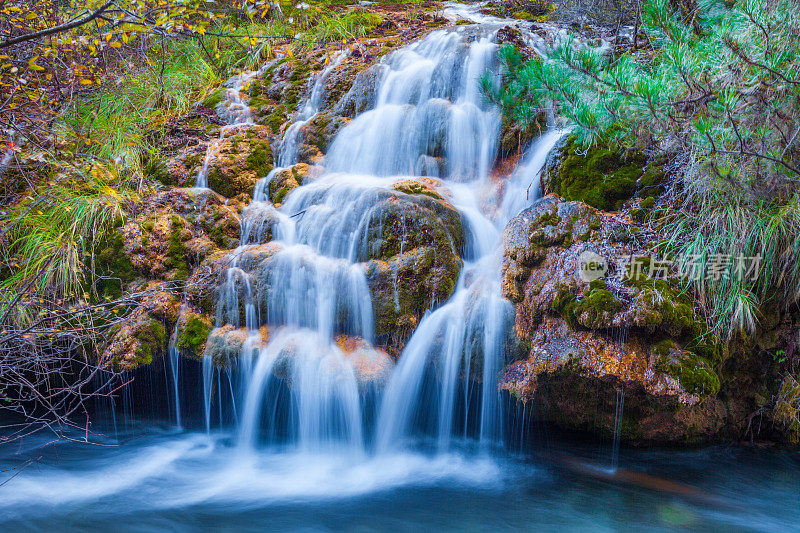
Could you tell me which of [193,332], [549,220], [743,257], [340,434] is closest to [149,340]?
[193,332]

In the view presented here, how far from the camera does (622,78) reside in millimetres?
3342

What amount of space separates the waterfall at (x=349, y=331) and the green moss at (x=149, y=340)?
1.77 feet

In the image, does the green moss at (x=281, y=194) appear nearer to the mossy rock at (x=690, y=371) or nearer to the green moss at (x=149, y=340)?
the green moss at (x=149, y=340)

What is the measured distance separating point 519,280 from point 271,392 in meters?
2.45

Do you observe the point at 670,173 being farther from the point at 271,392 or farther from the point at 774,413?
the point at 271,392

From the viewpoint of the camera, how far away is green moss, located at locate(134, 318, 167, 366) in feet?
14.5

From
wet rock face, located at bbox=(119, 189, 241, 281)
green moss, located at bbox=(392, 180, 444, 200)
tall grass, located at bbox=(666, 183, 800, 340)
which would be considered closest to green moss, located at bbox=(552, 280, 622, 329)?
tall grass, located at bbox=(666, 183, 800, 340)

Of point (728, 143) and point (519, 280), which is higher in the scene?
point (728, 143)

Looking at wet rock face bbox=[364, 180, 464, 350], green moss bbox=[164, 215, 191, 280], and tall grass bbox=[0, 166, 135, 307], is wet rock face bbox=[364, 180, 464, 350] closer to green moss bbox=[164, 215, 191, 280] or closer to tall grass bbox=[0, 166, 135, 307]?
green moss bbox=[164, 215, 191, 280]

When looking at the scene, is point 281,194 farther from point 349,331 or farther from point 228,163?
point 349,331

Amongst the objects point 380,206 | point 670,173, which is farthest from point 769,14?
point 380,206

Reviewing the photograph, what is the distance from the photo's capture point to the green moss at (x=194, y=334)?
4449 millimetres

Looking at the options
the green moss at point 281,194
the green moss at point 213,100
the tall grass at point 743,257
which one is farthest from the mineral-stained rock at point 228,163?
the tall grass at point 743,257

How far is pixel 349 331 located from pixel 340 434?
2.99 feet
